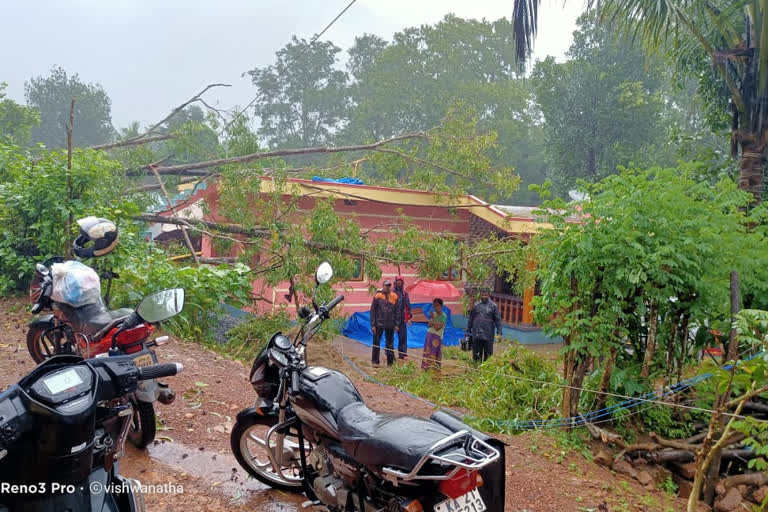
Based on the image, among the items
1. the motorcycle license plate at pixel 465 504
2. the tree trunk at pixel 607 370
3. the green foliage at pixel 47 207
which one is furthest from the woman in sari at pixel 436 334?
the motorcycle license plate at pixel 465 504

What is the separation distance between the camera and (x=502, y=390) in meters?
5.85

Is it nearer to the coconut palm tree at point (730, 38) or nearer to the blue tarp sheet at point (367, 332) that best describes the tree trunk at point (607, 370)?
the coconut palm tree at point (730, 38)

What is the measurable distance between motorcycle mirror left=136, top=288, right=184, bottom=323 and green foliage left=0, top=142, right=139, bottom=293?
486 centimetres

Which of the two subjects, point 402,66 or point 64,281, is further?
point 402,66

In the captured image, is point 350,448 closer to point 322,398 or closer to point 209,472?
point 322,398

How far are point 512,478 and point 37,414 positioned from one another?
3.15m

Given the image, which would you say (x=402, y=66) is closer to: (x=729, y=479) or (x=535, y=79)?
(x=535, y=79)

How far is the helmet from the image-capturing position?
4637 millimetres

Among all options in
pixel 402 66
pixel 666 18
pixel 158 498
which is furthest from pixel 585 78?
pixel 158 498

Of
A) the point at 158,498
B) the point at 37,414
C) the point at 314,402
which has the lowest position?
the point at 158,498

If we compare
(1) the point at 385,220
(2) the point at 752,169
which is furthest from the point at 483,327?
(1) the point at 385,220

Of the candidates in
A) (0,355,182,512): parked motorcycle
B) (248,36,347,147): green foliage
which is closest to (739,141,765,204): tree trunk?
(0,355,182,512): parked motorcycle

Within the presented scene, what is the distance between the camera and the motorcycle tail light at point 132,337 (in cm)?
307

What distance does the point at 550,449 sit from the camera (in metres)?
4.52
